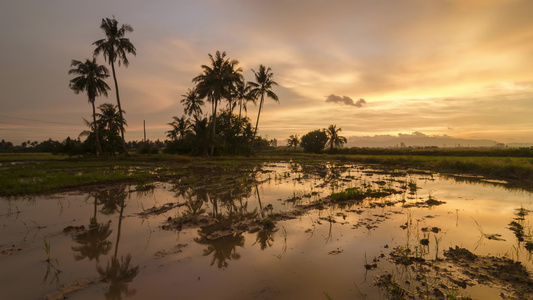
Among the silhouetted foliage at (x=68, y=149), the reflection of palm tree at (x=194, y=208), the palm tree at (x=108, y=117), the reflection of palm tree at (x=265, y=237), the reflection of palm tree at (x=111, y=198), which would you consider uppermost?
the palm tree at (x=108, y=117)

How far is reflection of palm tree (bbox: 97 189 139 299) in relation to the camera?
12.0 feet

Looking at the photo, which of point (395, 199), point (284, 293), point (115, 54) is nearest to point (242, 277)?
point (284, 293)

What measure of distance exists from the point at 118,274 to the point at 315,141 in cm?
6405

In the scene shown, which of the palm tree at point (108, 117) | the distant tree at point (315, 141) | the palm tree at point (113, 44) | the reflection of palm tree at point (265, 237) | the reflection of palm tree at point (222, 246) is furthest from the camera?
the distant tree at point (315, 141)

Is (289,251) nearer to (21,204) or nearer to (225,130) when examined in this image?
(21,204)

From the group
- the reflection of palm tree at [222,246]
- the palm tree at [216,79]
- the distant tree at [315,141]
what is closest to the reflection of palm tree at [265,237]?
the reflection of palm tree at [222,246]

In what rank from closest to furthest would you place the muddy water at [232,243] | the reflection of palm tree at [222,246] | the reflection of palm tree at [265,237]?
the muddy water at [232,243] → the reflection of palm tree at [222,246] → the reflection of palm tree at [265,237]

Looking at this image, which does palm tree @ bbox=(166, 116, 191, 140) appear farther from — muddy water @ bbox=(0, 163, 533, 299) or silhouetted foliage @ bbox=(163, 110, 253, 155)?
muddy water @ bbox=(0, 163, 533, 299)

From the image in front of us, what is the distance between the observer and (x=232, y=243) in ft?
18.5

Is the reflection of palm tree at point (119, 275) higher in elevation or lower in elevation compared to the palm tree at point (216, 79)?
lower

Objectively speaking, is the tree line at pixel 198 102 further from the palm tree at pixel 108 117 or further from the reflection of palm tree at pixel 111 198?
the reflection of palm tree at pixel 111 198

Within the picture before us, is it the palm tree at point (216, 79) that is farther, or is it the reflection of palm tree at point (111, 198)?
the palm tree at point (216, 79)

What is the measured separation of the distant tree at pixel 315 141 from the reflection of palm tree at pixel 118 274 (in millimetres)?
62583

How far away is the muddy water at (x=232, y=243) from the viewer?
12.6ft
